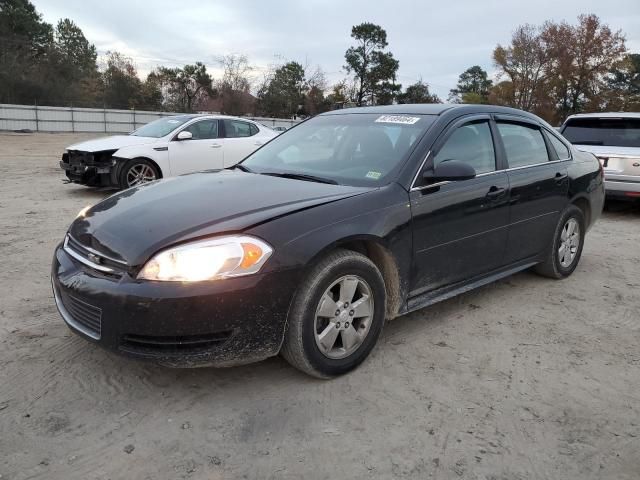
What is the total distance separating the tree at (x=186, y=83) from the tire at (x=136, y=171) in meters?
46.4

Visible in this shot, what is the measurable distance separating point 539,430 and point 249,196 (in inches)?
77.5

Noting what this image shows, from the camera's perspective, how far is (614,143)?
8.60 m

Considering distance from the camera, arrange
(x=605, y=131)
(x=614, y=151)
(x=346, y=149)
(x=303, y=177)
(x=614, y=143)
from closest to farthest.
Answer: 1. (x=303, y=177)
2. (x=346, y=149)
3. (x=614, y=151)
4. (x=614, y=143)
5. (x=605, y=131)

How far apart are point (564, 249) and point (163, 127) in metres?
7.39

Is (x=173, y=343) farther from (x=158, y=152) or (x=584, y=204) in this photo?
(x=158, y=152)

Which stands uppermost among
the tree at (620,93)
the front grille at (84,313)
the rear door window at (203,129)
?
the tree at (620,93)

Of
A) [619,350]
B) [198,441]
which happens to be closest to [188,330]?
[198,441]

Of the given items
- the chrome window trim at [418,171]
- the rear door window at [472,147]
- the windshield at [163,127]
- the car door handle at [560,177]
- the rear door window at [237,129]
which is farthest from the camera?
the rear door window at [237,129]

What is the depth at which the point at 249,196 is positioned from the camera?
3102 millimetres

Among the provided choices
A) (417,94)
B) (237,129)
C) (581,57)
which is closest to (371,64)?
(417,94)

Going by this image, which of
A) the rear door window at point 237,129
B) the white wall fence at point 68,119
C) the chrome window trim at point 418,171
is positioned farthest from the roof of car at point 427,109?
the white wall fence at point 68,119

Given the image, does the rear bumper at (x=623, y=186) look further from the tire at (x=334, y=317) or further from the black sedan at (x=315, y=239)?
Answer: the tire at (x=334, y=317)

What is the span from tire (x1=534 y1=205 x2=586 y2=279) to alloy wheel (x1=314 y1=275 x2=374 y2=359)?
2.38 meters

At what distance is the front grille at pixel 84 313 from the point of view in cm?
265
